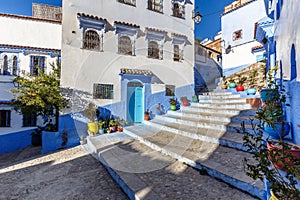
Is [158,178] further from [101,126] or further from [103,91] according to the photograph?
[103,91]

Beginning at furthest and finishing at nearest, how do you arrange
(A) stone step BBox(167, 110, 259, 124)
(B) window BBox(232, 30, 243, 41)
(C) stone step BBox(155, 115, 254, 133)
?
(B) window BBox(232, 30, 243, 41)
(A) stone step BBox(167, 110, 259, 124)
(C) stone step BBox(155, 115, 254, 133)

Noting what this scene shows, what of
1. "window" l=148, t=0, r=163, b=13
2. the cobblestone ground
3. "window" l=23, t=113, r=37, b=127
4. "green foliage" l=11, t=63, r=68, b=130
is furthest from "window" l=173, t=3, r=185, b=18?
"window" l=23, t=113, r=37, b=127

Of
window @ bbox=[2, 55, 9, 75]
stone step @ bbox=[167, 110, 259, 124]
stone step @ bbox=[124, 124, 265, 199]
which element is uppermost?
window @ bbox=[2, 55, 9, 75]

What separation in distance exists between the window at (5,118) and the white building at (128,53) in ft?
14.5

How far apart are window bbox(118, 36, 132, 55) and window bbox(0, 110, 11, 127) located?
21.3 ft

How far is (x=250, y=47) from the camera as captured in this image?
11.4 meters

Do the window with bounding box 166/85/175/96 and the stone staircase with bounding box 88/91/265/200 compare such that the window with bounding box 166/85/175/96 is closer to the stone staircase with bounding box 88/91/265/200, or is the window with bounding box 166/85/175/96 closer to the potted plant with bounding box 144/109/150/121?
the potted plant with bounding box 144/109/150/121

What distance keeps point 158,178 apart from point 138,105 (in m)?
5.34

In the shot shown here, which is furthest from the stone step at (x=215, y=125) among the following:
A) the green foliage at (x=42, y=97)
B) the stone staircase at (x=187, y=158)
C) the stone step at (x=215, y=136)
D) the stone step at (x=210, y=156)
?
the green foliage at (x=42, y=97)

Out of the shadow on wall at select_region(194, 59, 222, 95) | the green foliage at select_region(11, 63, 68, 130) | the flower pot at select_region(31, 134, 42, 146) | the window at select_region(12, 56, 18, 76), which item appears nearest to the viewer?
the green foliage at select_region(11, 63, 68, 130)

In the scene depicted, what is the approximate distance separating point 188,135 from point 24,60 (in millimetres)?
8919

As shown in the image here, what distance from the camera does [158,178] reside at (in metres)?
2.74

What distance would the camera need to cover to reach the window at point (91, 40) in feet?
22.5

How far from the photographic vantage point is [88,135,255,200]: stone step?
2.22 meters
